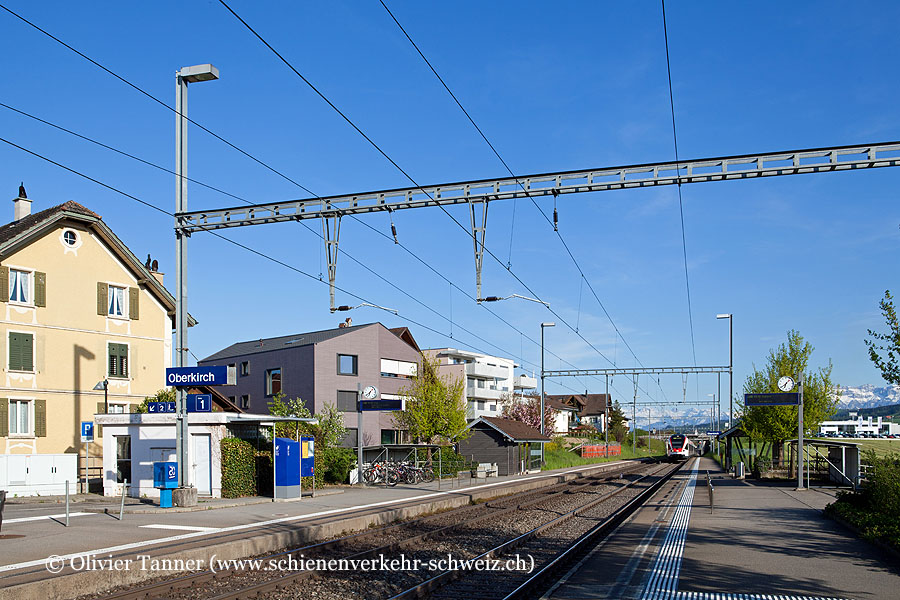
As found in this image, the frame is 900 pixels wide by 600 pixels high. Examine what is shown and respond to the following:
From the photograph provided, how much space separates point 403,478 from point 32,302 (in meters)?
16.8

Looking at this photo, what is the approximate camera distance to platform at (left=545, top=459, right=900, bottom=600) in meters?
11.7

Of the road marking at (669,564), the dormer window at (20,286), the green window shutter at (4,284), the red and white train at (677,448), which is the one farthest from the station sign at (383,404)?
the red and white train at (677,448)

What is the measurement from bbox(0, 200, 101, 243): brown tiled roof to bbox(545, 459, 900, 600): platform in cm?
2613

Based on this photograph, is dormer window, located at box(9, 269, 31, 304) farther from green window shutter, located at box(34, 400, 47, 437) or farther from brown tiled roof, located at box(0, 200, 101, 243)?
green window shutter, located at box(34, 400, 47, 437)

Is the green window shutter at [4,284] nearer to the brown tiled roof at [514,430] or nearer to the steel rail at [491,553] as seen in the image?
the steel rail at [491,553]

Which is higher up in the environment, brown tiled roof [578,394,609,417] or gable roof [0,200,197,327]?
gable roof [0,200,197,327]

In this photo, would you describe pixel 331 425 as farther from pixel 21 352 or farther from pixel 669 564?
pixel 669 564

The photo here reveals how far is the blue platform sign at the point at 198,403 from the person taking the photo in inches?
948

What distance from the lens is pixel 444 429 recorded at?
4816cm

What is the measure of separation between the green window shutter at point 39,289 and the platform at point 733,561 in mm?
24664

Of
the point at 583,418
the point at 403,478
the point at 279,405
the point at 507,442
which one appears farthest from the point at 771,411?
the point at 583,418

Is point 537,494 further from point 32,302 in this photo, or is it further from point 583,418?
point 583,418

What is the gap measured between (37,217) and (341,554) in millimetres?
26197

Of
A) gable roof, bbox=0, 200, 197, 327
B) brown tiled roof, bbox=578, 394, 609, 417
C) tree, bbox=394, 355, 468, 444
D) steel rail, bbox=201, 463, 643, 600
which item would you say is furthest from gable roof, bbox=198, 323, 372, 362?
brown tiled roof, bbox=578, 394, 609, 417
